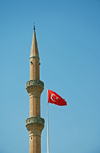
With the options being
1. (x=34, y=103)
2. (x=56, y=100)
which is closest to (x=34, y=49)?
(x=34, y=103)

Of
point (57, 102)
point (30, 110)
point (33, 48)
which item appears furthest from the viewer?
point (33, 48)

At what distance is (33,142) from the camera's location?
6556 cm

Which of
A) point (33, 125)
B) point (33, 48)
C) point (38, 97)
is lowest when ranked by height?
point (33, 125)

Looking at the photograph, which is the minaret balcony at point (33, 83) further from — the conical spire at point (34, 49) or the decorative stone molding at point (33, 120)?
the decorative stone molding at point (33, 120)

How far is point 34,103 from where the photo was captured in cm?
6819

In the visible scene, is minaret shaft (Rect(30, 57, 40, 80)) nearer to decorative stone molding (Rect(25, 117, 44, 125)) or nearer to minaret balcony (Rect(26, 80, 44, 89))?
minaret balcony (Rect(26, 80, 44, 89))

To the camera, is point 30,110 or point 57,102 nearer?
point 57,102

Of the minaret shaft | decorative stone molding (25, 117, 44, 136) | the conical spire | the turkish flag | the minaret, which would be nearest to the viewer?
the turkish flag

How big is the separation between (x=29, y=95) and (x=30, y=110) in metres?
3.09

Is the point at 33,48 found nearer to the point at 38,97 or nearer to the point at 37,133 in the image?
the point at 38,97

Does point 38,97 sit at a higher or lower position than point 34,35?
lower

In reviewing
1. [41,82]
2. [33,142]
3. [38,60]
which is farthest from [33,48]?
[33,142]

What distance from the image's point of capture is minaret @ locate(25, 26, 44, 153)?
65.8 m

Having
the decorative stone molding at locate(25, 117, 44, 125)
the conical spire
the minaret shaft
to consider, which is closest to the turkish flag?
the decorative stone molding at locate(25, 117, 44, 125)
